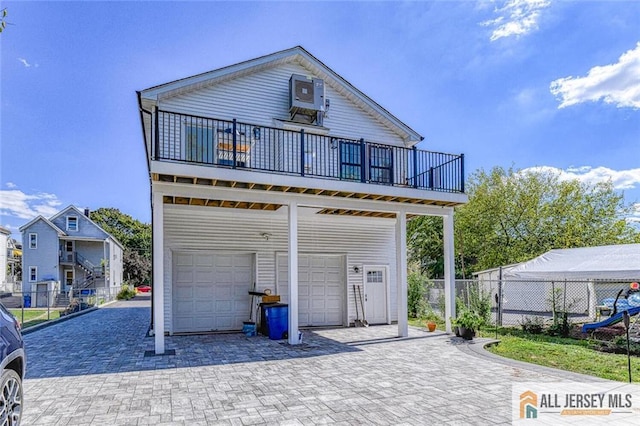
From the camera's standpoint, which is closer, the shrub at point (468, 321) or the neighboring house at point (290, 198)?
the neighboring house at point (290, 198)

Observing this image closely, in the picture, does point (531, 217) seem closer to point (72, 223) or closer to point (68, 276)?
point (72, 223)

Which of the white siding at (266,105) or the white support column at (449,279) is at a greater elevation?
the white siding at (266,105)

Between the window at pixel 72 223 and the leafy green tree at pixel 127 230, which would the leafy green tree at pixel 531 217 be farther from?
the leafy green tree at pixel 127 230

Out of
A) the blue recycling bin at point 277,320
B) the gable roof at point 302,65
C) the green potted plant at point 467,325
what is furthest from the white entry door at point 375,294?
the gable roof at point 302,65

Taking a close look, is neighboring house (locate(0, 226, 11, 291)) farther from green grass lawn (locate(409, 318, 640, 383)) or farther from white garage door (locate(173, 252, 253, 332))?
green grass lawn (locate(409, 318, 640, 383))

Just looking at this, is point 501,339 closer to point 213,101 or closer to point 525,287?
point 213,101

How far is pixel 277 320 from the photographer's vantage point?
972cm

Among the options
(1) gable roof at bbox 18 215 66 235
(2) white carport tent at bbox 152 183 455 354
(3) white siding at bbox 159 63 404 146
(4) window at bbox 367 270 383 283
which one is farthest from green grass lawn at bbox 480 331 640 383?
(1) gable roof at bbox 18 215 66 235

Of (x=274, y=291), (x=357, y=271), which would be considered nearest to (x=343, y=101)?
(x=357, y=271)

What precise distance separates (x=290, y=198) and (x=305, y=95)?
12.5 feet

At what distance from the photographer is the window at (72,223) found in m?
32.8

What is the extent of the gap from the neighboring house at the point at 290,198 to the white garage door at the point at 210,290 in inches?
1.1

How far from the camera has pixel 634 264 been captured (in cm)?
1161

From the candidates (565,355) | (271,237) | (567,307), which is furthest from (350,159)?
(567,307)
